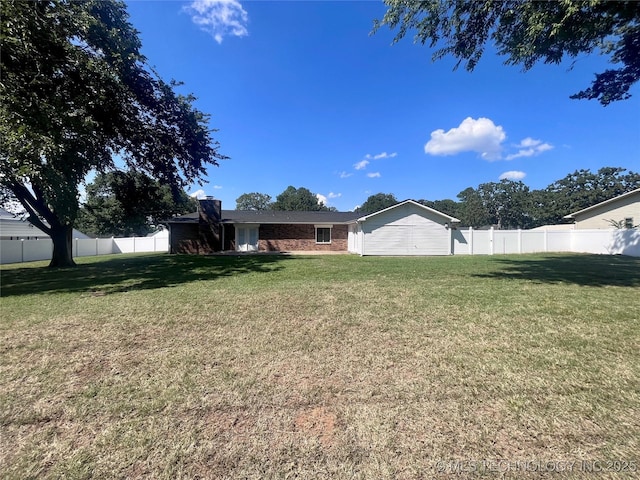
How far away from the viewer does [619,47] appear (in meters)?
8.52

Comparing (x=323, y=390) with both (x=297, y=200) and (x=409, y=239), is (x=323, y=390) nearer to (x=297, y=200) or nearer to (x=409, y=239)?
(x=409, y=239)

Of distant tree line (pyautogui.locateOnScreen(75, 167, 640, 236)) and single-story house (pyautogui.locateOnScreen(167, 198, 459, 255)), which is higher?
distant tree line (pyautogui.locateOnScreen(75, 167, 640, 236))

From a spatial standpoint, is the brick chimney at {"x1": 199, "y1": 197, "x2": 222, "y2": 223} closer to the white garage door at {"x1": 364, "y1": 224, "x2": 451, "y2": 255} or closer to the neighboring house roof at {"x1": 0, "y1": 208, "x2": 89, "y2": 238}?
the white garage door at {"x1": 364, "y1": 224, "x2": 451, "y2": 255}

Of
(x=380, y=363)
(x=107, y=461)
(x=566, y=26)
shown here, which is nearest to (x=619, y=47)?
(x=566, y=26)

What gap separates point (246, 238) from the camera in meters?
22.4

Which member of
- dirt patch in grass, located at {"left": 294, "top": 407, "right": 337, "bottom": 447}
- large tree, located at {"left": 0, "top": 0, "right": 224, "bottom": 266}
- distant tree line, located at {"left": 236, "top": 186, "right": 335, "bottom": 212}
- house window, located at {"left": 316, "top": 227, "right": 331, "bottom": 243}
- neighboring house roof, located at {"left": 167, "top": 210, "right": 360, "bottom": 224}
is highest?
distant tree line, located at {"left": 236, "top": 186, "right": 335, "bottom": 212}

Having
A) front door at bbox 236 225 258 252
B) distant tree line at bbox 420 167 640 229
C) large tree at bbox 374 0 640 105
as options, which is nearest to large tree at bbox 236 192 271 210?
distant tree line at bbox 420 167 640 229

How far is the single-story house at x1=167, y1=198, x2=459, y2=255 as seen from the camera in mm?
19750

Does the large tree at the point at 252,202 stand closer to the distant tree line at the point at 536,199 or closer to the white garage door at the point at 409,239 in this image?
the distant tree line at the point at 536,199

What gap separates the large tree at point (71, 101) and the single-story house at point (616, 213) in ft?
95.1

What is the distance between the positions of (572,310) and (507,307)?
1000mm

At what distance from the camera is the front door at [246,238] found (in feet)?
73.1

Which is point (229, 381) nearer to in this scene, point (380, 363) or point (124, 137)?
point (380, 363)

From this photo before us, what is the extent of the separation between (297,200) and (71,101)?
55.3 metres
